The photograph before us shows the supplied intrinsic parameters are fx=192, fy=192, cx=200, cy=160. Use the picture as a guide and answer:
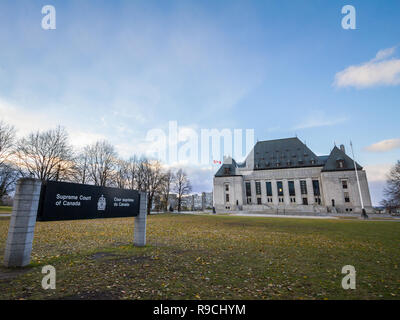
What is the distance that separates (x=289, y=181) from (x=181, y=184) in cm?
3895

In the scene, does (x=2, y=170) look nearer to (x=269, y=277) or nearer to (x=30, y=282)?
(x=30, y=282)

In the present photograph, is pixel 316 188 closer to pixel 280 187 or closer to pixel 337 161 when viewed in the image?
pixel 337 161

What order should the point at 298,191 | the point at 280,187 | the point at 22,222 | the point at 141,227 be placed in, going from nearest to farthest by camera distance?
the point at 22,222 → the point at 141,227 → the point at 298,191 → the point at 280,187

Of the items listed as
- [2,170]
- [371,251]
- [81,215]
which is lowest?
[371,251]

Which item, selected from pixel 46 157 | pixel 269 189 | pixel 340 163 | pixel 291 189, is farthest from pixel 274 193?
pixel 46 157

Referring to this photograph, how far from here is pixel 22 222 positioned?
5.84 metres

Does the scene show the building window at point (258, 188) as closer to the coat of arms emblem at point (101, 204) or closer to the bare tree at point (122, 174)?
the bare tree at point (122, 174)

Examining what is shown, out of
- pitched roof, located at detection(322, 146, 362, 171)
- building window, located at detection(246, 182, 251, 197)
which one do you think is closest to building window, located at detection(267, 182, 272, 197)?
building window, located at detection(246, 182, 251, 197)

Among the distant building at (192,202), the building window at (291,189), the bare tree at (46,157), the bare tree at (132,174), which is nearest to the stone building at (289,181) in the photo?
the building window at (291,189)

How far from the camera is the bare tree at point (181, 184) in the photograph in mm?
61822
